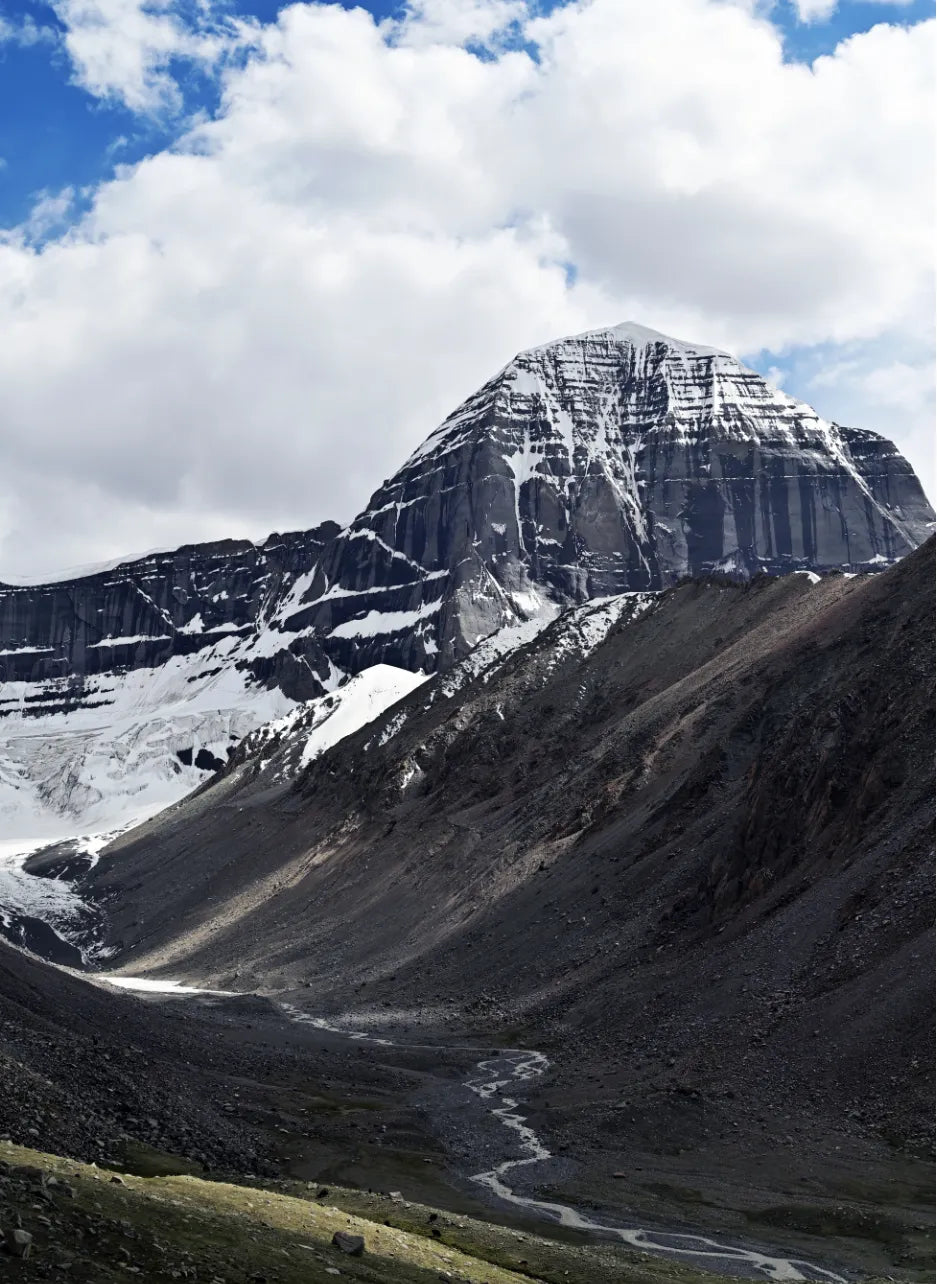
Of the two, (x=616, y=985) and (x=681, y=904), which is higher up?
(x=681, y=904)

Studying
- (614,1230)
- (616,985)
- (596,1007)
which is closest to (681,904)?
(616,985)

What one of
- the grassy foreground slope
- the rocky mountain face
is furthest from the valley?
the rocky mountain face

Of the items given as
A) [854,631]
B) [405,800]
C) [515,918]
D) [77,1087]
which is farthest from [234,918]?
[77,1087]

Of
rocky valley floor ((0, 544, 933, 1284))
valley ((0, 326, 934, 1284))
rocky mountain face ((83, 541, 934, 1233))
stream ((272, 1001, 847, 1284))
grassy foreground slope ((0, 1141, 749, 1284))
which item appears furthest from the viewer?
rocky mountain face ((83, 541, 934, 1233))

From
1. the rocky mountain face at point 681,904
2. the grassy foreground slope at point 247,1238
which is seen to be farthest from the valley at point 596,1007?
the rocky mountain face at point 681,904

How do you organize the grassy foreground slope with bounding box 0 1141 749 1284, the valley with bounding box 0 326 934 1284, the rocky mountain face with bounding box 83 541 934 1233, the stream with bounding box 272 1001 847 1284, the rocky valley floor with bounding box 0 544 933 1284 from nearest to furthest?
the grassy foreground slope with bounding box 0 1141 749 1284 → the stream with bounding box 272 1001 847 1284 → the valley with bounding box 0 326 934 1284 → the rocky valley floor with bounding box 0 544 933 1284 → the rocky mountain face with bounding box 83 541 934 1233

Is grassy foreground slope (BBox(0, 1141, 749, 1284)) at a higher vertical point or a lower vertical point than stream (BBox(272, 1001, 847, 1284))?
higher

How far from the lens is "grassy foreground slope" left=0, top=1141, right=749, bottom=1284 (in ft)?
100

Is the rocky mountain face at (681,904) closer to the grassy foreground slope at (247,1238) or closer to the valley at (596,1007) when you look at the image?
the valley at (596,1007)

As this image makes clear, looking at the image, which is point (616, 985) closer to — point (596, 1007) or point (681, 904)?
point (596, 1007)

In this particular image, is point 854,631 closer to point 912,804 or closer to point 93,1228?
point 912,804

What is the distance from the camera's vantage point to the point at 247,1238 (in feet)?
118

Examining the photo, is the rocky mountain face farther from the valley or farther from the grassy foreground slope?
the grassy foreground slope

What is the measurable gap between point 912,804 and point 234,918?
10975cm
